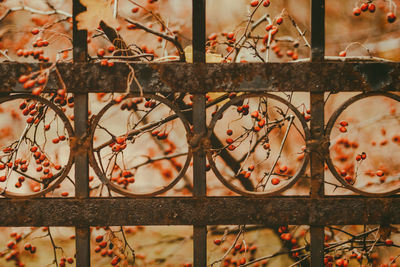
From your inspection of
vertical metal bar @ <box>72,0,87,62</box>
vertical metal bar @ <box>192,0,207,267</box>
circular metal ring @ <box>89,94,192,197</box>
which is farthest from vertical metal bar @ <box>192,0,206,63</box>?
vertical metal bar @ <box>72,0,87,62</box>

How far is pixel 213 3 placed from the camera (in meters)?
2.07

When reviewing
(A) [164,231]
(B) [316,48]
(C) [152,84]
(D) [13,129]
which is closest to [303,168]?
(B) [316,48]

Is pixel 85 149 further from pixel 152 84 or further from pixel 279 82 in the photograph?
pixel 279 82

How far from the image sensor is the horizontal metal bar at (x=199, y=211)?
2.67ft

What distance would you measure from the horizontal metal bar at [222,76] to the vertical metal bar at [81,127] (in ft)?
0.11

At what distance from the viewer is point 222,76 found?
81cm

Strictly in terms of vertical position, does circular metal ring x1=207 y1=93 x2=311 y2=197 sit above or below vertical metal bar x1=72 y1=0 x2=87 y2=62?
below

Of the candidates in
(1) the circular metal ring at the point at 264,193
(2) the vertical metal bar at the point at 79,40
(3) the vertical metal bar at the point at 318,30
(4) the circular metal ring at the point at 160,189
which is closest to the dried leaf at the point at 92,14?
(2) the vertical metal bar at the point at 79,40

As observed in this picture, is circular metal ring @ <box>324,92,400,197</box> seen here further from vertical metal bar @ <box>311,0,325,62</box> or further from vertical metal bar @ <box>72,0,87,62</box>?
vertical metal bar @ <box>72,0,87,62</box>

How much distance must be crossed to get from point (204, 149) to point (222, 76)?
19 centimetres

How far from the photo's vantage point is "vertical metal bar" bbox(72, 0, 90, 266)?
0.81m

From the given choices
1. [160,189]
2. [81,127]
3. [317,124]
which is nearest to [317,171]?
[317,124]

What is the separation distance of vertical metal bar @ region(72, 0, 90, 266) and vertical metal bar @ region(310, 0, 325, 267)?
A: 578 mm

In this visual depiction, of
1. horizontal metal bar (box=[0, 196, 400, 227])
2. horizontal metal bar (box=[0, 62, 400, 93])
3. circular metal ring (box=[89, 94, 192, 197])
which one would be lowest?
horizontal metal bar (box=[0, 196, 400, 227])
